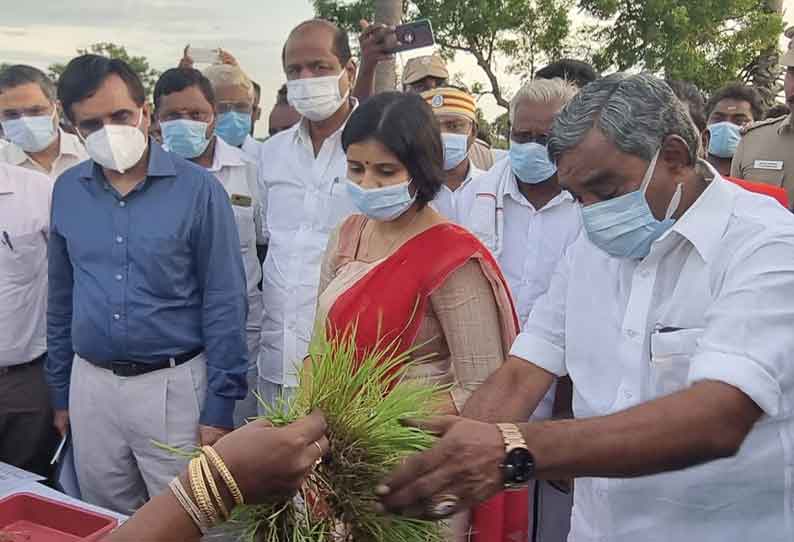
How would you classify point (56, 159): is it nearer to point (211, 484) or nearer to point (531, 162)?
point (531, 162)

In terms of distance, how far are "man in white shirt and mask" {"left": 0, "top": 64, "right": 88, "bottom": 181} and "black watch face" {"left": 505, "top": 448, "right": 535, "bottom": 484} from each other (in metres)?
3.49

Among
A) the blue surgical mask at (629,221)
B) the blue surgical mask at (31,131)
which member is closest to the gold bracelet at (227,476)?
the blue surgical mask at (629,221)

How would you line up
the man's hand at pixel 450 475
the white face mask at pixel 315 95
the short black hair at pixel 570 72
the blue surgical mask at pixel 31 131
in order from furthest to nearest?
the blue surgical mask at pixel 31 131, the short black hair at pixel 570 72, the white face mask at pixel 315 95, the man's hand at pixel 450 475

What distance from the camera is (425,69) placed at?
536 cm

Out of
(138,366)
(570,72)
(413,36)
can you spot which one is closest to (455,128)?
(413,36)

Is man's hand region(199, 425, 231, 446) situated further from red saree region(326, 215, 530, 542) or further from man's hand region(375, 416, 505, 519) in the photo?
man's hand region(375, 416, 505, 519)

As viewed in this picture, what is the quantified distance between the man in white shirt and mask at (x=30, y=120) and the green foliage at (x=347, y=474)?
3161 millimetres

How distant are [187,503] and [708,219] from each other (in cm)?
119

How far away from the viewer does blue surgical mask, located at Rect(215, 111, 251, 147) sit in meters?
4.88

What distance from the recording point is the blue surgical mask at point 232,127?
4.88 m

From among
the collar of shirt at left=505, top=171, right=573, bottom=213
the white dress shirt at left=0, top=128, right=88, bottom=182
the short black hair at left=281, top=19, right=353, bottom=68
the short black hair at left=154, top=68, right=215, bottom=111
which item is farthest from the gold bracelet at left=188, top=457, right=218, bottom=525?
the white dress shirt at left=0, top=128, right=88, bottom=182

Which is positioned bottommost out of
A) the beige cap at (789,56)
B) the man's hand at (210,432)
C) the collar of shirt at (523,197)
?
the man's hand at (210,432)

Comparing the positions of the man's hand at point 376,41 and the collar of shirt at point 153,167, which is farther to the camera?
the man's hand at point 376,41

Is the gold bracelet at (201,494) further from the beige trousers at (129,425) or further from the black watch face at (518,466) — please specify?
the beige trousers at (129,425)
